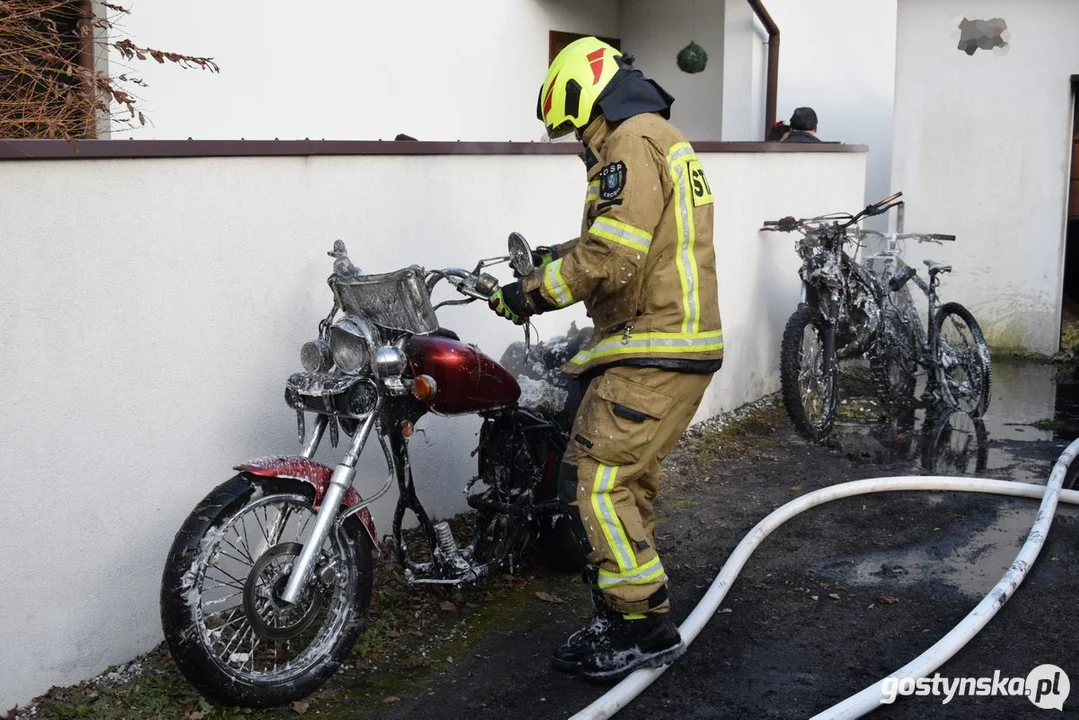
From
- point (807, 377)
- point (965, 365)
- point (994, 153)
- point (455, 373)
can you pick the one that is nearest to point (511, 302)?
point (455, 373)

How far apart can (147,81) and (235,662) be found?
3709 mm

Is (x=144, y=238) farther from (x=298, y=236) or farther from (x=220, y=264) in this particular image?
(x=298, y=236)

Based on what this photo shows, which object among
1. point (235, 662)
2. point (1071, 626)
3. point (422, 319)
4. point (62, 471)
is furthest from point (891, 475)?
point (62, 471)

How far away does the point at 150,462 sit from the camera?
158 inches

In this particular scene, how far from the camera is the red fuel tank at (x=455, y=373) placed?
13.2 ft

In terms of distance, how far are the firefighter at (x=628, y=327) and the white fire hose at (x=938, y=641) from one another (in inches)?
9.2

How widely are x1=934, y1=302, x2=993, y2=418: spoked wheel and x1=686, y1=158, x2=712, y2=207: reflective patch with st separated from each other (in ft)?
14.3

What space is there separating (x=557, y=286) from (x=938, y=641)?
6.33 ft

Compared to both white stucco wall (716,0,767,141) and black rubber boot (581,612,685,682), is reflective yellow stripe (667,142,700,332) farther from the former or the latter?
white stucco wall (716,0,767,141)

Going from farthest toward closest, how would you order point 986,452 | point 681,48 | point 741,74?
1. point 681,48
2. point 741,74
3. point 986,452

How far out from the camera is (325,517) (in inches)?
143

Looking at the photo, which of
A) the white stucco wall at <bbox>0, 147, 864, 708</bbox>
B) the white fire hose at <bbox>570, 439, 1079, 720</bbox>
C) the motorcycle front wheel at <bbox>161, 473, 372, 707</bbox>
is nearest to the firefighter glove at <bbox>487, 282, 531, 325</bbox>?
the motorcycle front wheel at <bbox>161, 473, 372, 707</bbox>

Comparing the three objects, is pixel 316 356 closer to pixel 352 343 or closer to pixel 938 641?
pixel 352 343

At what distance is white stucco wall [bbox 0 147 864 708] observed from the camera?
11.9 ft
